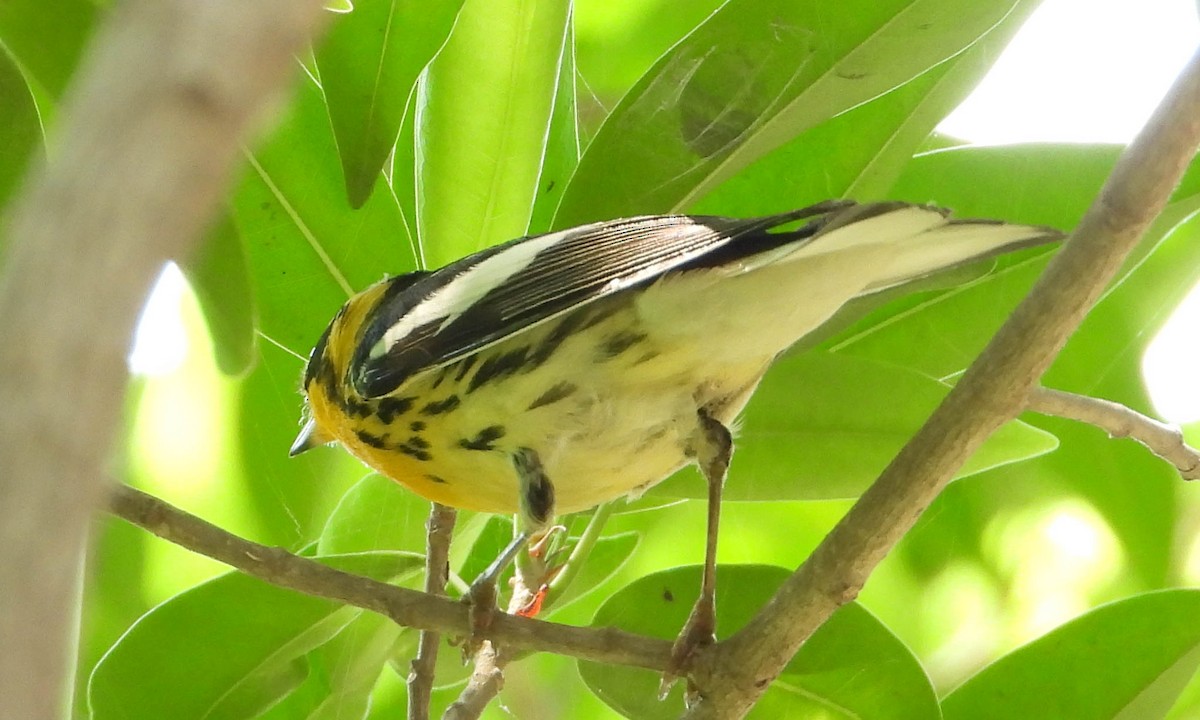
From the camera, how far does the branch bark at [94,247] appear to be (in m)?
0.18

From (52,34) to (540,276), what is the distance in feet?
1.37

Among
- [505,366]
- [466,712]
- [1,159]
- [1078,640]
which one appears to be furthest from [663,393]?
[1,159]

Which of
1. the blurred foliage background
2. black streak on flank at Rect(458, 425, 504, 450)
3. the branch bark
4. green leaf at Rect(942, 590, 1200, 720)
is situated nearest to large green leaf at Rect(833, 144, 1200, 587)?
the blurred foliage background

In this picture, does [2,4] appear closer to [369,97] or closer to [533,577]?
[369,97]

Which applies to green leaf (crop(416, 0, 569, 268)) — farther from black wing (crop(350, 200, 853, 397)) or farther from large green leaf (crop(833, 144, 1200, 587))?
large green leaf (crop(833, 144, 1200, 587))

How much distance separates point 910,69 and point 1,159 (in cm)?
72

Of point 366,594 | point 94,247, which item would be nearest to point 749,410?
point 366,594

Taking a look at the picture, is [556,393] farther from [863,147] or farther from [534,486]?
[863,147]

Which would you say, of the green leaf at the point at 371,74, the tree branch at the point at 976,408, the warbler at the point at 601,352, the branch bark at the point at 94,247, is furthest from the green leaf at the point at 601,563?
the branch bark at the point at 94,247

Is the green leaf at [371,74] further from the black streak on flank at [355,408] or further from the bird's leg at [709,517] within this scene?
the bird's leg at [709,517]

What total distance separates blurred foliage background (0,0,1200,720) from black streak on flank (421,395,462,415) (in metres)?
0.13

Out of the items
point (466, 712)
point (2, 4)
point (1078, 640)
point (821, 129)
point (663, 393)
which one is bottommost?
point (466, 712)

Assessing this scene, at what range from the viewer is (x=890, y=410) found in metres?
1.00

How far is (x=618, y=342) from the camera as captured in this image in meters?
0.97
